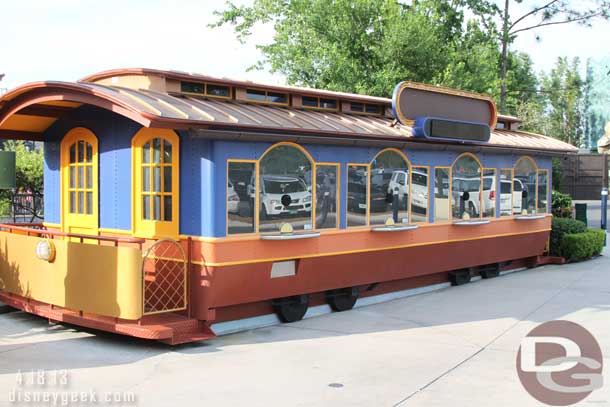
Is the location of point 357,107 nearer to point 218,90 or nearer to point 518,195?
point 218,90

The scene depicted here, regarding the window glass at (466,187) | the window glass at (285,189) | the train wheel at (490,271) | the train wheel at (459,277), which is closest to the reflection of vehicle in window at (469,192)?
the window glass at (466,187)

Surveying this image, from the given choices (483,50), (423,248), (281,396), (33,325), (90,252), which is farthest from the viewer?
(483,50)

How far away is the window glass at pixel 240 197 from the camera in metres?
8.74

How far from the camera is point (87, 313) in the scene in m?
8.66

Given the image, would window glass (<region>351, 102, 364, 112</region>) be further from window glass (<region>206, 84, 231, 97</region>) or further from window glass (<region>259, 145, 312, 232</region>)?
window glass (<region>206, 84, 231, 97</region>)

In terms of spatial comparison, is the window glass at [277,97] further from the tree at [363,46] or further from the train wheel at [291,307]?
the tree at [363,46]

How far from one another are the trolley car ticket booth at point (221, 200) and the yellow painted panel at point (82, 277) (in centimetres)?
2

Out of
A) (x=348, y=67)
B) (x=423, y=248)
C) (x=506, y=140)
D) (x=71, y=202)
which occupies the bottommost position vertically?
(x=423, y=248)

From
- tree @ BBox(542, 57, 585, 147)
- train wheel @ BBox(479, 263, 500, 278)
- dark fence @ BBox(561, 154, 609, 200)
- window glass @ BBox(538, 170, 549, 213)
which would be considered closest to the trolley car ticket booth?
train wheel @ BBox(479, 263, 500, 278)

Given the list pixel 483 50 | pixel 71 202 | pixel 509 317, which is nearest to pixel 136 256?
pixel 71 202

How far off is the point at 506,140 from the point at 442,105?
8.50ft

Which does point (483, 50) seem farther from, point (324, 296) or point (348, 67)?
point (324, 296)

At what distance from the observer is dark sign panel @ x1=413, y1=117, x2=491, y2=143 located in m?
11.4

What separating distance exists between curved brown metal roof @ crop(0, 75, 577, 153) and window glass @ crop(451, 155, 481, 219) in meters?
Result: 1.65
